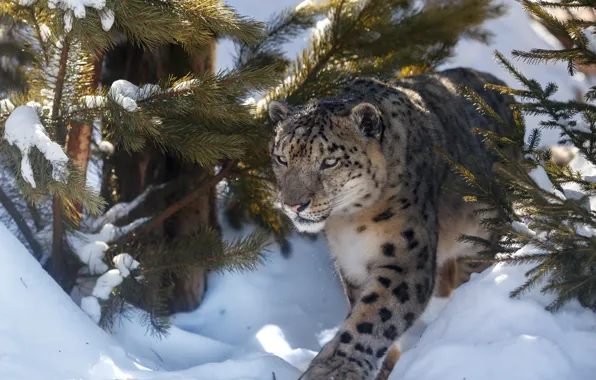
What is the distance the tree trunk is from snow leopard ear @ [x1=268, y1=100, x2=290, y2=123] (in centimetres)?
117

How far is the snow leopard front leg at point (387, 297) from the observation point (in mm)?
3902

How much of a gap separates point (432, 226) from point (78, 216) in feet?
6.70

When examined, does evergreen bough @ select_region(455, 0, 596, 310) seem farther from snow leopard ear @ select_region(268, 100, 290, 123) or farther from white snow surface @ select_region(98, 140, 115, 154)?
white snow surface @ select_region(98, 140, 115, 154)

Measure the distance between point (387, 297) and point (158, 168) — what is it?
220 centimetres

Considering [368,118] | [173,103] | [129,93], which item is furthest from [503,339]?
[129,93]

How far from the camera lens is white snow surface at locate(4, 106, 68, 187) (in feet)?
11.8

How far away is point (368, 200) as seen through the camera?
425 centimetres

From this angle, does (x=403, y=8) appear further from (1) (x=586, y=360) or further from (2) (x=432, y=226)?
(1) (x=586, y=360)

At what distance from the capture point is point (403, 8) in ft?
17.9

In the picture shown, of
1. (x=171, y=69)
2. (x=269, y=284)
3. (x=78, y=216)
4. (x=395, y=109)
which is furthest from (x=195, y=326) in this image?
(x=395, y=109)

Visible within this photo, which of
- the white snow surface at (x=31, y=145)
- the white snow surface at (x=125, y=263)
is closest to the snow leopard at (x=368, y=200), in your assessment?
the white snow surface at (x=125, y=263)

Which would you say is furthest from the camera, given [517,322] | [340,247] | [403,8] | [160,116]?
[403,8]

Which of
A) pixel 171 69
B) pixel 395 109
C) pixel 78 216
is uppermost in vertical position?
pixel 171 69

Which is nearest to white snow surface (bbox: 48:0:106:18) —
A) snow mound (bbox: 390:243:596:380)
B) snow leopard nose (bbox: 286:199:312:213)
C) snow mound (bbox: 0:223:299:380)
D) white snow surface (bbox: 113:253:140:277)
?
snow mound (bbox: 0:223:299:380)
